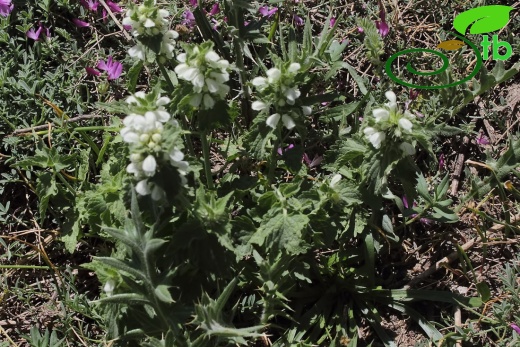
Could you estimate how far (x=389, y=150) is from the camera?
2.10 metres

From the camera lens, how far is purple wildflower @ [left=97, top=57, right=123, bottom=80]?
3.16m

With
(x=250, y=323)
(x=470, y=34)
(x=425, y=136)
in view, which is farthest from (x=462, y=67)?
(x=250, y=323)

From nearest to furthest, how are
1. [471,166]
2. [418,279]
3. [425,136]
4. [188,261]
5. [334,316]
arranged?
[425,136], [188,261], [334,316], [418,279], [471,166]

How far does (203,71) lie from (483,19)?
1963 mm

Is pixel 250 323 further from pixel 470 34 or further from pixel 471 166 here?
pixel 470 34

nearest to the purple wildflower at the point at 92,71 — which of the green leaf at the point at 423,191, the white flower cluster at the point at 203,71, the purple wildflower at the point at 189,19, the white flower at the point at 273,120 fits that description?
the purple wildflower at the point at 189,19

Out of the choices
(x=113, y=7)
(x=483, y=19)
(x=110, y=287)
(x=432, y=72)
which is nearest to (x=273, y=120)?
(x=110, y=287)

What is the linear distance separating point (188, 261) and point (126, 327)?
1.13 feet

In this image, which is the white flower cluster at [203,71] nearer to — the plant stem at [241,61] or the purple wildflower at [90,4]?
the plant stem at [241,61]

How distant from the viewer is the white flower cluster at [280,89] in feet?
6.72

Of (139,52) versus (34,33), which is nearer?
(139,52)

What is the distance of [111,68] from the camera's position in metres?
3.18

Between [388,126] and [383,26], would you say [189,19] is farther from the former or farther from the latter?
[388,126]

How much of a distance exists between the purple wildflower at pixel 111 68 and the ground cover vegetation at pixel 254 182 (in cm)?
1
